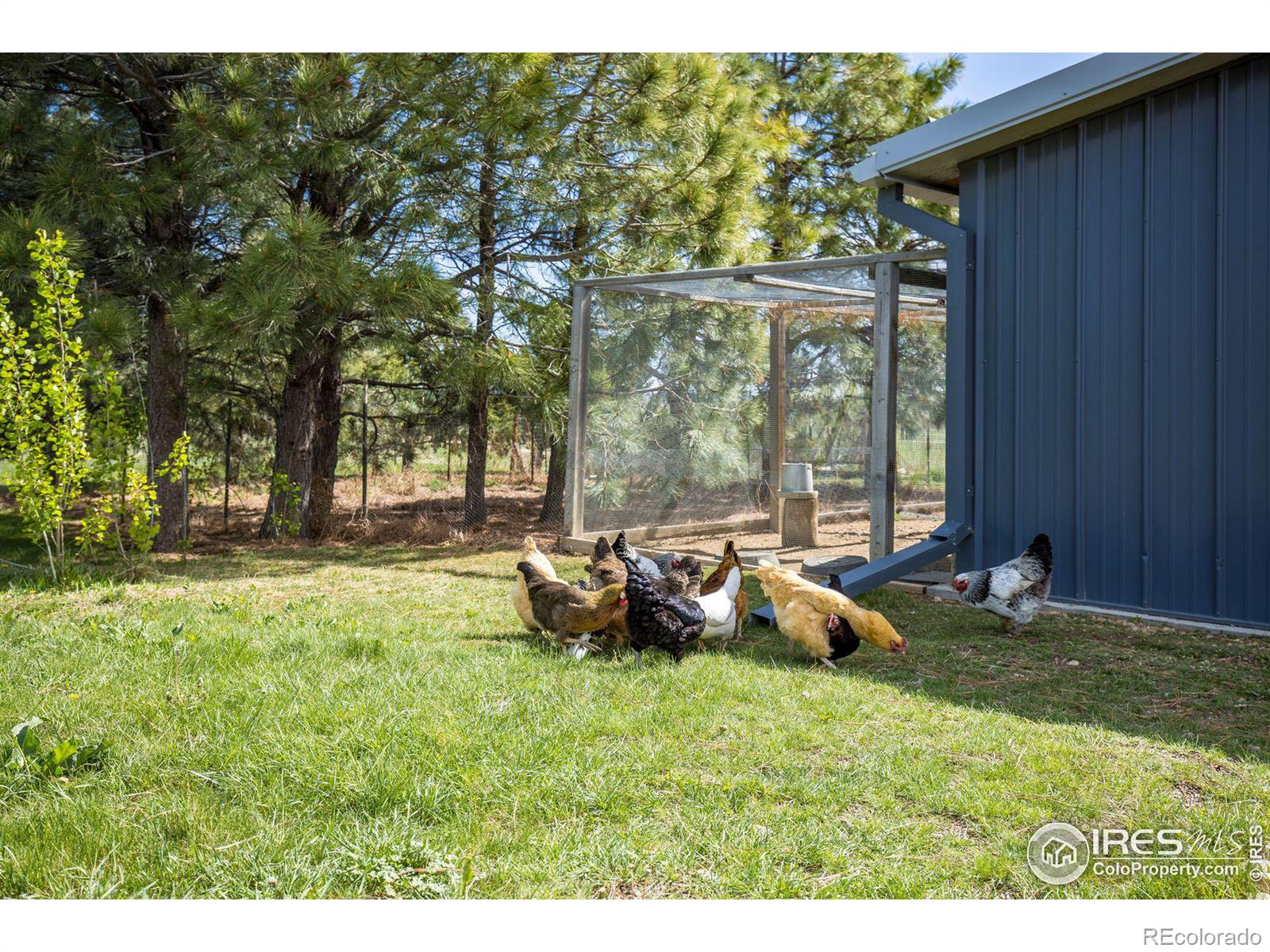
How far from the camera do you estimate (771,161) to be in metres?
11.9

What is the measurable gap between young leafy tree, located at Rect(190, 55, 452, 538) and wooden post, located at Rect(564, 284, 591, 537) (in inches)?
50.1

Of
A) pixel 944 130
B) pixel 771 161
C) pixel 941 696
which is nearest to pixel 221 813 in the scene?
pixel 941 696

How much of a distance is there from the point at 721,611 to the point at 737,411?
4.07 m

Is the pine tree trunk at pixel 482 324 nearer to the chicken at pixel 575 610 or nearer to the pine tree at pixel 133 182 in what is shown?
the pine tree at pixel 133 182

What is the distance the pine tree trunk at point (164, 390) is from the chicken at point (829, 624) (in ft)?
23.0

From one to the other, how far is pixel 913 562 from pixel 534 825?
443 cm

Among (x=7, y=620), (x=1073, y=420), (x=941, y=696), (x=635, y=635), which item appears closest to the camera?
(x=941, y=696)

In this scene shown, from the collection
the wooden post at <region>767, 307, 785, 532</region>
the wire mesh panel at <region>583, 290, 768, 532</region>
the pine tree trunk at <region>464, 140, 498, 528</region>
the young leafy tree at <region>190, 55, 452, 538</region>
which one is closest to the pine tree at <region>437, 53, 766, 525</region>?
the pine tree trunk at <region>464, 140, 498, 528</region>

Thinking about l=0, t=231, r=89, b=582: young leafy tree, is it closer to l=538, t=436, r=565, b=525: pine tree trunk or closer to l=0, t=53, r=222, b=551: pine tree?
l=0, t=53, r=222, b=551: pine tree

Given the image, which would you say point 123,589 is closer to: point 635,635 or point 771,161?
point 635,635

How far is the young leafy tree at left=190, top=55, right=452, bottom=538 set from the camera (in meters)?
7.35

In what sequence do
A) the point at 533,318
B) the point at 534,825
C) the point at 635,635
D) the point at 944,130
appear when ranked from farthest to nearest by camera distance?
the point at 533,318 → the point at 944,130 → the point at 635,635 → the point at 534,825

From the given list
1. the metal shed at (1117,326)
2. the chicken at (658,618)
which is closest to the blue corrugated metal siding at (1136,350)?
the metal shed at (1117,326)

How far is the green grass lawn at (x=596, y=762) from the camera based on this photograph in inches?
95.9
